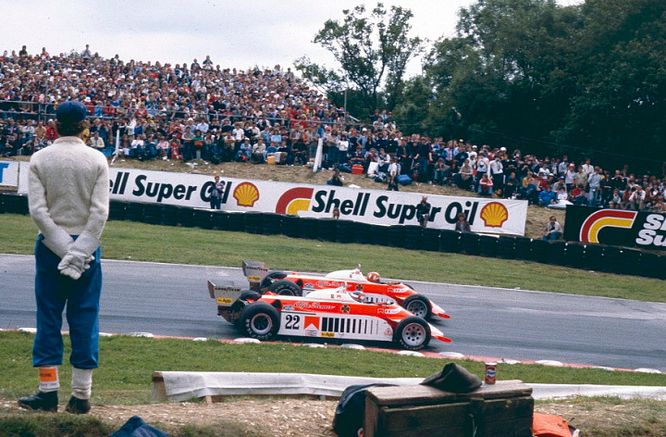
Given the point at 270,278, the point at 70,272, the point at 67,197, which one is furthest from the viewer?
the point at 270,278

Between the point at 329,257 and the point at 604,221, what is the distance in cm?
961

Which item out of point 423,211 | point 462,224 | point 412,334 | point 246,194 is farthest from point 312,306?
point 246,194

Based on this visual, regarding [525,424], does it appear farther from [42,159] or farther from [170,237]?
[170,237]

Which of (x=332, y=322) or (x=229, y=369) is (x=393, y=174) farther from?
(x=229, y=369)

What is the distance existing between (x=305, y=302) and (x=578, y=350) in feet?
17.0

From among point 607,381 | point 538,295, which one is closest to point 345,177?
point 538,295

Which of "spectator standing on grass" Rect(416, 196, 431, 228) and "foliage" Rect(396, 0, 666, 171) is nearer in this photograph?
"spectator standing on grass" Rect(416, 196, 431, 228)

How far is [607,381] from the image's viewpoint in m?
12.9

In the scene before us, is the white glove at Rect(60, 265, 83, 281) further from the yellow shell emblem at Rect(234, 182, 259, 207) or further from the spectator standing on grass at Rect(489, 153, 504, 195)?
the spectator standing on grass at Rect(489, 153, 504, 195)

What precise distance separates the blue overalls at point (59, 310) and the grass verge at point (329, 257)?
16436 millimetres

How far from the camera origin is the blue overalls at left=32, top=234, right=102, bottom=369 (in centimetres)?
556

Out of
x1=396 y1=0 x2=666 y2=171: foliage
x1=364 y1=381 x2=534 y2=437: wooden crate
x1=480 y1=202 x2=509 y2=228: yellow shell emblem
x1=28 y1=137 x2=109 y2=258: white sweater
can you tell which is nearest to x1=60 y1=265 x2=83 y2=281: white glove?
x1=28 y1=137 x2=109 y2=258: white sweater

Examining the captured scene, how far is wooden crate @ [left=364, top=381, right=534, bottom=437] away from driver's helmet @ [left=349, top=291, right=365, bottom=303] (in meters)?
9.57

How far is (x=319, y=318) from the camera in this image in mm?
14773
